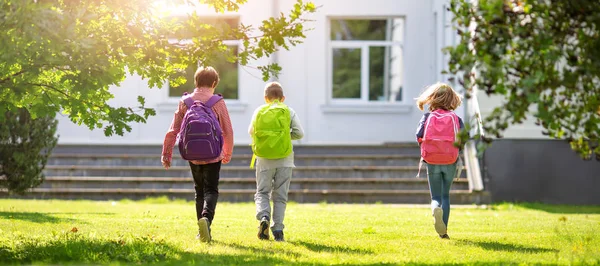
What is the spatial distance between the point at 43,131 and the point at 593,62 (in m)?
9.94

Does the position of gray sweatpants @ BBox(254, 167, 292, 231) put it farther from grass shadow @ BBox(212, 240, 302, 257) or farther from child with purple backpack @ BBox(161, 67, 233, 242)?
→ grass shadow @ BBox(212, 240, 302, 257)

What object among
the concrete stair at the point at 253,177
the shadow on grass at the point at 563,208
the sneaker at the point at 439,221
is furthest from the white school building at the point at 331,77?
the sneaker at the point at 439,221

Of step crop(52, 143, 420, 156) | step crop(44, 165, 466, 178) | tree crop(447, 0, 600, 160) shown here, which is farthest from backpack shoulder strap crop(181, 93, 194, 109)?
step crop(52, 143, 420, 156)

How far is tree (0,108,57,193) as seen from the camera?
1442cm

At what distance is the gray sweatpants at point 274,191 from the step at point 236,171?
30.4 ft

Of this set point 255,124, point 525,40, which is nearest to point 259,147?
point 255,124

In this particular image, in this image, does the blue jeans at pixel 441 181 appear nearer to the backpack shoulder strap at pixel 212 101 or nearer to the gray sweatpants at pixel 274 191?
the gray sweatpants at pixel 274 191

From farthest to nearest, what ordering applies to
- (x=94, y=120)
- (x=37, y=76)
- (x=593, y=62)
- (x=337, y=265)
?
(x=94, y=120)
(x=37, y=76)
(x=337, y=265)
(x=593, y=62)

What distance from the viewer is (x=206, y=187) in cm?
895

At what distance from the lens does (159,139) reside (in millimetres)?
21000

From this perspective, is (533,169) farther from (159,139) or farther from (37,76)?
(37,76)

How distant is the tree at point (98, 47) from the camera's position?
7.04m

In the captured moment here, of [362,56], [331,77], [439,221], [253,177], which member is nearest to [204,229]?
[439,221]

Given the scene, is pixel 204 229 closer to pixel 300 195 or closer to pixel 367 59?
pixel 300 195
